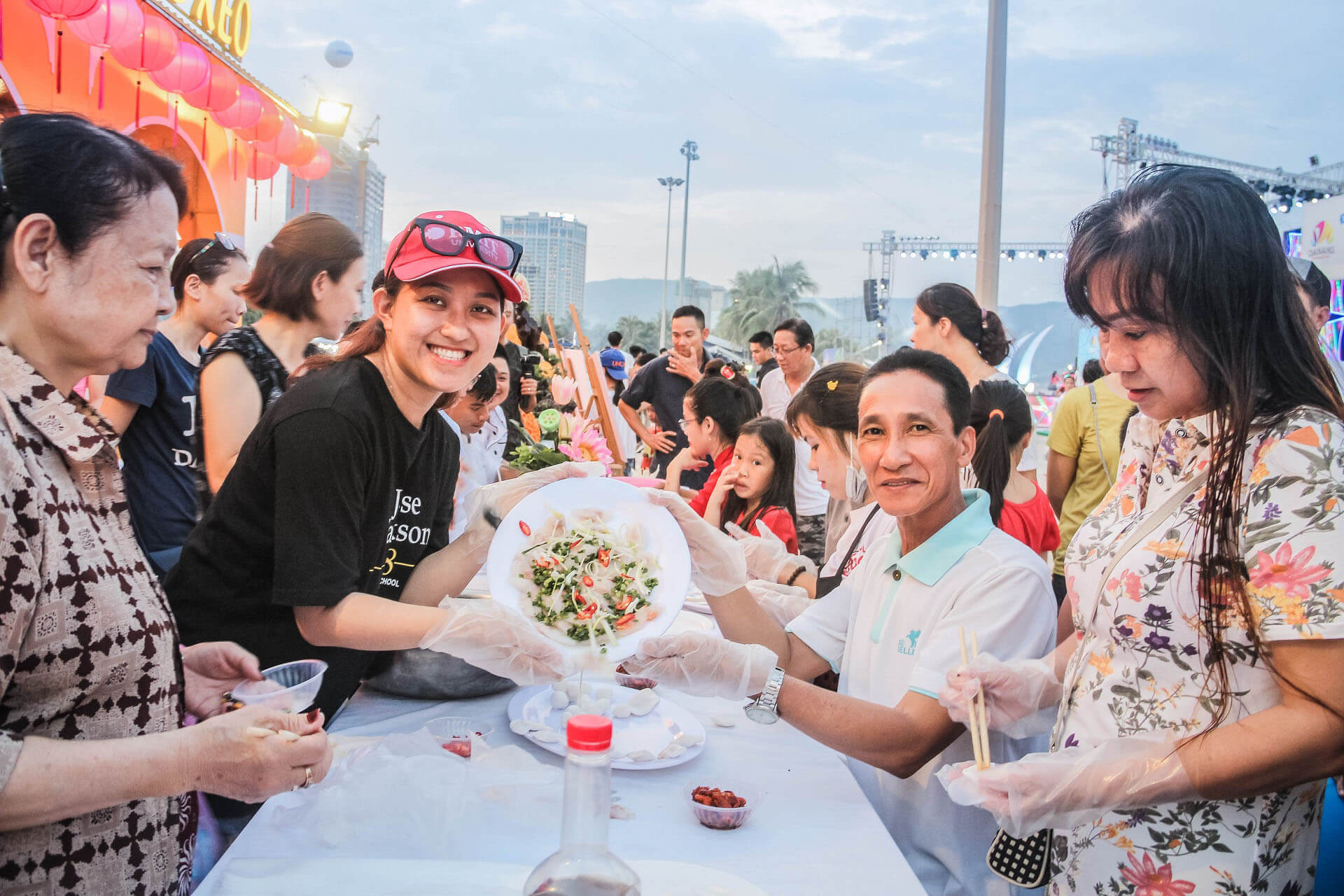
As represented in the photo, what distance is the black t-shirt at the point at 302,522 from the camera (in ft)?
5.40

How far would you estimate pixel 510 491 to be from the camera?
213 cm

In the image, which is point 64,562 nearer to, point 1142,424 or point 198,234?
point 1142,424

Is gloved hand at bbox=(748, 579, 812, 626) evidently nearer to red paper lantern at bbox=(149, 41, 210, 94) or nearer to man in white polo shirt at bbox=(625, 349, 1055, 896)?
man in white polo shirt at bbox=(625, 349, 1055, 896)

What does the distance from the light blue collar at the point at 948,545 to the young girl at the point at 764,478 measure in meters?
1.70

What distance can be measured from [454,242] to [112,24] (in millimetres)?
6170

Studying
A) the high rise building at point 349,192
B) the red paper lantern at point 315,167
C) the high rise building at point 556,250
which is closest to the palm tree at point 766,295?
the high rise building at point 556,250

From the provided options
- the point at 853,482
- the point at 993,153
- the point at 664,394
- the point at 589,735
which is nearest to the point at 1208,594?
the point at 589,735

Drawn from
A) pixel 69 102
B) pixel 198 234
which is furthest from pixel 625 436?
pixel 69 102

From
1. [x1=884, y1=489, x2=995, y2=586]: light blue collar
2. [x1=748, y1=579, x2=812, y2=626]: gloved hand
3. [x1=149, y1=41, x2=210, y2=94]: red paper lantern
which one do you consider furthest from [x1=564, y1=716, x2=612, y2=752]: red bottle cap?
[x1=149, y1=41, x2=210, y2=94]: red paper lantern

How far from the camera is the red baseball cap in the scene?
5.96ft

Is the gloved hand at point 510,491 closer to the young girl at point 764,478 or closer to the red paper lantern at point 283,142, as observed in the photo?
the young girl at point 764,478

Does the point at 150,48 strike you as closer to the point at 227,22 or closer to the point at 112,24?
the point at 112,24

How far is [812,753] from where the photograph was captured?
1.85m

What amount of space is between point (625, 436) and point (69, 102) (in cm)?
599
